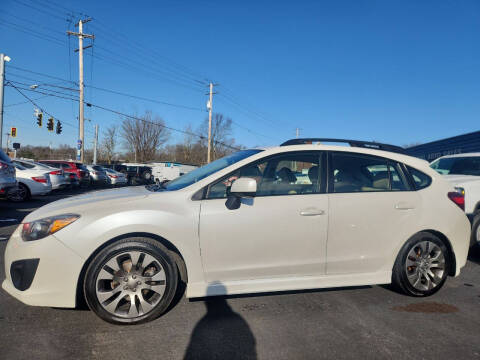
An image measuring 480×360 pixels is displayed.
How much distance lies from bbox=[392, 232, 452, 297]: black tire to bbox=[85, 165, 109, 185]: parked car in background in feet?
62.8

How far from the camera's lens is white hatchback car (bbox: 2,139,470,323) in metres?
2.58

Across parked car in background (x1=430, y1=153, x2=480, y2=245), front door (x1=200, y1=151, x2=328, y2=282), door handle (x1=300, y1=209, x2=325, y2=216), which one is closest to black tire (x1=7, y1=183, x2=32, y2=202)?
front door (x1=200, y1=151, x2=328, y2=282)

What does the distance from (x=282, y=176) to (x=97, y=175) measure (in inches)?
750

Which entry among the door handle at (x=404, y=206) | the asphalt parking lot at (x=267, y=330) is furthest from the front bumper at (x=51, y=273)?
the door handle at (x=404, y=206)

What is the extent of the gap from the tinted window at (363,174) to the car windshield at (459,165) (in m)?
3.95

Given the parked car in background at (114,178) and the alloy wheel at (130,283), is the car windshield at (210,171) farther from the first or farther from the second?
the parked car in background at (114,178)

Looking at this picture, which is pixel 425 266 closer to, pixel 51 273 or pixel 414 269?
pixel 414 269

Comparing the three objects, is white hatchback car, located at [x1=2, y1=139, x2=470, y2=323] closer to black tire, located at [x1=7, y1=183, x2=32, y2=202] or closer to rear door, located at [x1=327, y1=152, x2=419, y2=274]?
rear door, located at [x1=327, y1=152, x2=419, y2=274]

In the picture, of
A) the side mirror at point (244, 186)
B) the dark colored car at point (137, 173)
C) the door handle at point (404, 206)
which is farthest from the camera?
the dark colored car at point (137, 173)

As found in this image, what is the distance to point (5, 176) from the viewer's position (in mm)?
7449

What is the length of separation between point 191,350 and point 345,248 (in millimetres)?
1690

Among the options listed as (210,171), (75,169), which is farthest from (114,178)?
(210,171)

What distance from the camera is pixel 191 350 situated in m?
2.35

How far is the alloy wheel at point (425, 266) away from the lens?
3299mm
